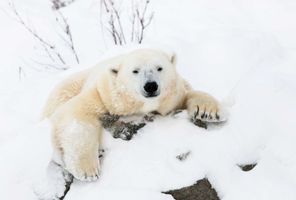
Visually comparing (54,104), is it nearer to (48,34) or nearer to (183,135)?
(183,135)

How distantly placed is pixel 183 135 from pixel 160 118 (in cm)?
25

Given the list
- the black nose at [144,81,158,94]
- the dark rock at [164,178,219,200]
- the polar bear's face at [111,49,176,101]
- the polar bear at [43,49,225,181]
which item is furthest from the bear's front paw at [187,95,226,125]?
the dark rock at [164,178,219,200]

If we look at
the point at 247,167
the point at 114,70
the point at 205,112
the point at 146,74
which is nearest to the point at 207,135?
the point at 205,112

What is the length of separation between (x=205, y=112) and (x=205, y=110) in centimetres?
2

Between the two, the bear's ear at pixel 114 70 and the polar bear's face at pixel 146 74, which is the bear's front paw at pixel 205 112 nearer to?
the polar bear's face at pixel 146 74

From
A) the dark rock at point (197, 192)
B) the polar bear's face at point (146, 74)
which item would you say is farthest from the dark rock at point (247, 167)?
the polar bear's face at point (146, 74)

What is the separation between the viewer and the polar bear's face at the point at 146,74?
3.44 metres

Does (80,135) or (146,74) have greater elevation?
(146,74)

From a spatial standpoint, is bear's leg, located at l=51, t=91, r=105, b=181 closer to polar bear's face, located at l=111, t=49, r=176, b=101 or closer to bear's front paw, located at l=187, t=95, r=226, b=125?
polar bear's face, located at l=111, t=49, r=176, b=101

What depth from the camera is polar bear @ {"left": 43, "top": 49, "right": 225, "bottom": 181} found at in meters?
3.38

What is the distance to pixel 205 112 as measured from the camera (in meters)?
3.58

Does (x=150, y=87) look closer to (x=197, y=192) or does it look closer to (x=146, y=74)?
(x=146, y=74)

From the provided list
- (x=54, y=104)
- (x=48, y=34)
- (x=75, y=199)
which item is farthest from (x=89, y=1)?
(x=75, y=199)

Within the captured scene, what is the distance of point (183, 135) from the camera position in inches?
138
